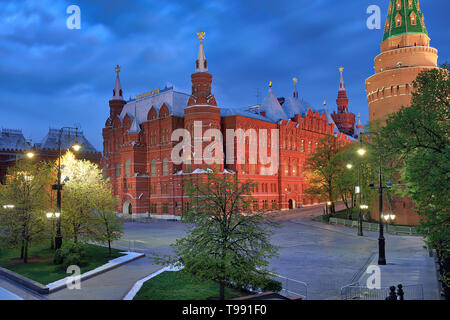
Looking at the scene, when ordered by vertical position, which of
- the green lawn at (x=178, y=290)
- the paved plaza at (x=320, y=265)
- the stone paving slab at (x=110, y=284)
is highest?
the green lawn at (x=178, y=290)

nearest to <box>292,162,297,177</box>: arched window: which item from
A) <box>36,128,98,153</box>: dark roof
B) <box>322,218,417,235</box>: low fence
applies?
<box>322,218,417,235</box>: low fence

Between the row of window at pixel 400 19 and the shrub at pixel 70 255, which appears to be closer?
the shrub at pixel 70 255

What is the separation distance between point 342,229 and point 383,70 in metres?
22.0

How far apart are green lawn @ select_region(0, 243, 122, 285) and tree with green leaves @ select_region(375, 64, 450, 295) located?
18.0 meters

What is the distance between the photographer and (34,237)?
24344 mm

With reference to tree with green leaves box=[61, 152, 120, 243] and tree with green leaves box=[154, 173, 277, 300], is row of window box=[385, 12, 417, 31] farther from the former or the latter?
tree with green leaves box=[154, 173, 277, 300]

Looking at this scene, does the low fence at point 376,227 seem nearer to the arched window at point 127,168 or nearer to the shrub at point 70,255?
the shrub at point 70,255

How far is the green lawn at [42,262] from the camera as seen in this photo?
20547 mm

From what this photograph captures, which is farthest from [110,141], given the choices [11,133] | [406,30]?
[406,30]

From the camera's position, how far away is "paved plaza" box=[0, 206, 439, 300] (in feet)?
57.7

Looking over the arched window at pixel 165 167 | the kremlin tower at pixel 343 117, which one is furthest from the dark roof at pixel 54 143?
the kremlin tower at pixel 343 117

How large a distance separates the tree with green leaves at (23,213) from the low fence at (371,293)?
19.6 m

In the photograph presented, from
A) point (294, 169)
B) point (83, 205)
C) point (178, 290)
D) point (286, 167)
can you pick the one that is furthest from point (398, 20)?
point (178, 290)
